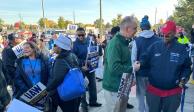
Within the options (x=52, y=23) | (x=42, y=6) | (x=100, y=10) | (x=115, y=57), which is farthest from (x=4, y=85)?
(x=52, y=23)

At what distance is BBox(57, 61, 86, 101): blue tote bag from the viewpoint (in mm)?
4984

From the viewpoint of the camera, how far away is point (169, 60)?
467cm

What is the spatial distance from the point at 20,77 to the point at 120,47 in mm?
1777

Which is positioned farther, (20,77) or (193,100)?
(193,100)

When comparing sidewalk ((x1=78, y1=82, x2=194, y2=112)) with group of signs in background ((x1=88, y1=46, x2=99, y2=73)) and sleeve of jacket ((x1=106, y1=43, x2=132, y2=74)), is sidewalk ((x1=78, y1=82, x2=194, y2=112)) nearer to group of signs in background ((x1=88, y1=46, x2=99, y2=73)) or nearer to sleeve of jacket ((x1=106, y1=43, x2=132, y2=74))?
group of signs in background ((x1=88, y1=46, x2=99, y2=73))

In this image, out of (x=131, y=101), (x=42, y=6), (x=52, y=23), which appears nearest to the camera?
(x=131, y=101)

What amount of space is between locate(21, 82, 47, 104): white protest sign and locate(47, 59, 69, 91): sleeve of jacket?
233mm

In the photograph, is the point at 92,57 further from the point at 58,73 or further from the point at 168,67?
the point at 168,67

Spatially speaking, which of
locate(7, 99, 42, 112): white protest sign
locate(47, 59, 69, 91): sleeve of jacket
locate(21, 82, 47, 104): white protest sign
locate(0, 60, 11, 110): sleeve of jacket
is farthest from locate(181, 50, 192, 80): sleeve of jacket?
locate(0, 60, 11, 110): sleeve of jacket

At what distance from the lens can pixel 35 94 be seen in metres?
5.29

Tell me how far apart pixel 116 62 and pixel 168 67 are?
0.71 m

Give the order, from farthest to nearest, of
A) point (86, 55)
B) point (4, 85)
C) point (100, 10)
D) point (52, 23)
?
1. point (52, 23)
2. point (100, 10)
3. point (86, 55)
4. point (4, 85)

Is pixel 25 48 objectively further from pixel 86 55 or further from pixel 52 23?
pixel 52 23

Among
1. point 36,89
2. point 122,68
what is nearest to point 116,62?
point 122,68
